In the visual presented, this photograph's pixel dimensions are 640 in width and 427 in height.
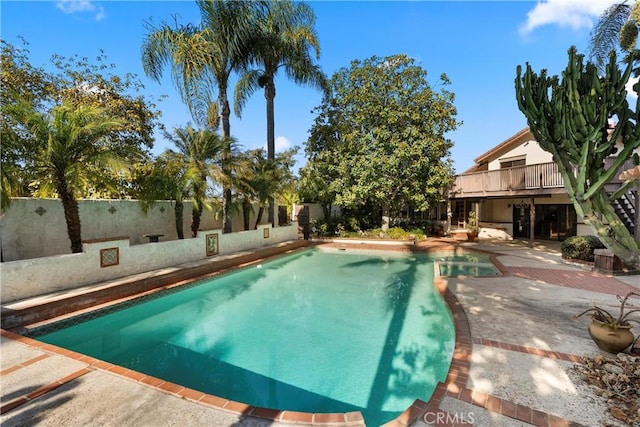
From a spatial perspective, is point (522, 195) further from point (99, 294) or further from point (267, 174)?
point (99, 294)

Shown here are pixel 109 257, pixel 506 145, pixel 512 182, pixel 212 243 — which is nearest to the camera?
pixel 109 257

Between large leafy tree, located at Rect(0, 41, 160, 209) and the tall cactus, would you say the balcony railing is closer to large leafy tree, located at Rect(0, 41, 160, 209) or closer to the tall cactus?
the tall cactus

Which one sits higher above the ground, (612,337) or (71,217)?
Result: (71,217)

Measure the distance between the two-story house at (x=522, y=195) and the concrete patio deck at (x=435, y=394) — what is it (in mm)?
10543

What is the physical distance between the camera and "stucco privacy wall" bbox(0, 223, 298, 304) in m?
6.68

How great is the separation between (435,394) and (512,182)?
584 inches

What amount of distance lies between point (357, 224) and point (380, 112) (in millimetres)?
7928

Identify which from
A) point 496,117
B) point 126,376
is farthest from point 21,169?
point 496,117

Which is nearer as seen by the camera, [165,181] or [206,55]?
[165,181]

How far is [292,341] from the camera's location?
6.11 m

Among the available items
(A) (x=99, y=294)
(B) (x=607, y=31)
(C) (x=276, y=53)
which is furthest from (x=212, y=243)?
(B) (x=607, y=31)

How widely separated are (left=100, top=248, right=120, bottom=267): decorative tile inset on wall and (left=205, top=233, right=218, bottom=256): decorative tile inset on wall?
12.0 feet

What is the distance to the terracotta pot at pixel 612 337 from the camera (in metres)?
4.16

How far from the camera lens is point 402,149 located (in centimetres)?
1662
